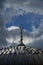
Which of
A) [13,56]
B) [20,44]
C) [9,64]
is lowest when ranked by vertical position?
[9,64]

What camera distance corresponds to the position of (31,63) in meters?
53.6

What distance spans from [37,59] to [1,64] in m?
10.9

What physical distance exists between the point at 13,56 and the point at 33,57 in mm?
6444

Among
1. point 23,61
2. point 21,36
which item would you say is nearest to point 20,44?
point 21,36

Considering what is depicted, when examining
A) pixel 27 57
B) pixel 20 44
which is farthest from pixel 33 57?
pixel 20 44

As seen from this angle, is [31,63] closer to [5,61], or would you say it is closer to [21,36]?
[5,61]

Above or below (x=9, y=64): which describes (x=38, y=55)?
above

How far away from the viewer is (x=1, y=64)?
54.1 m

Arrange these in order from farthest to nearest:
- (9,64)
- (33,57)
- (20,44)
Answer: (20,44)
(33,57)
(9,64)

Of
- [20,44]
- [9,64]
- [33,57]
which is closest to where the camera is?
[9,64]

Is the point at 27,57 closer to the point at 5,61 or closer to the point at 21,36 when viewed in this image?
the point at 5,61

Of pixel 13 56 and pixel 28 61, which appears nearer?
pixel 28 61

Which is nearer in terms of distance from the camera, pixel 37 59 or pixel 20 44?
pixel 37 59

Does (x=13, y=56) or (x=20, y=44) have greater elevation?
(x=20, y=44)
